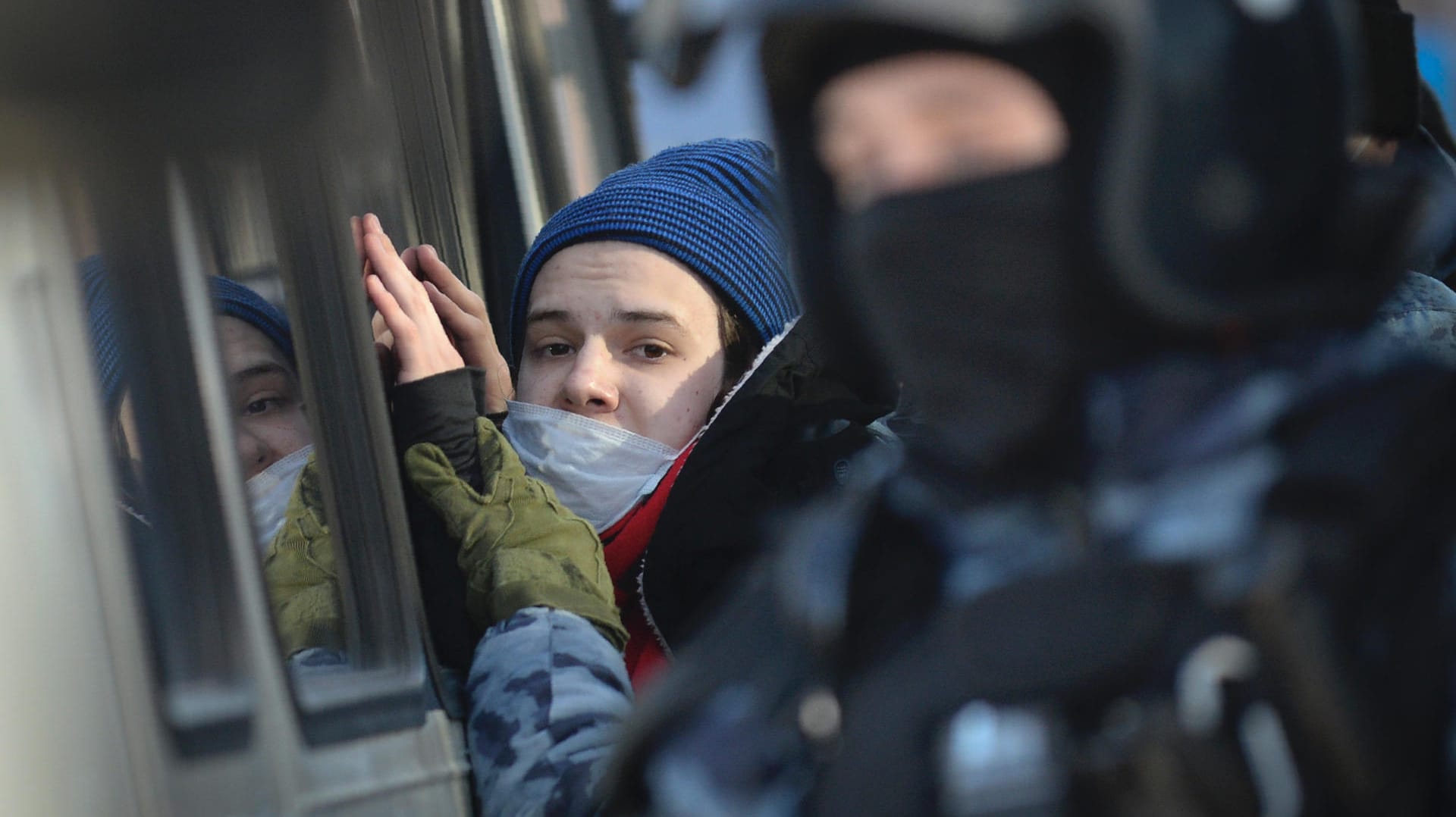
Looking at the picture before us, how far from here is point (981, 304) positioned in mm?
972

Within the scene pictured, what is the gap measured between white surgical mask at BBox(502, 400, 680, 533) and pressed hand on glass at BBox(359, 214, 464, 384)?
0.55 ft

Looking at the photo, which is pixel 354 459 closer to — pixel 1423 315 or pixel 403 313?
pixel 403 313

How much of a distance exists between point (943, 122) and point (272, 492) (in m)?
0.67

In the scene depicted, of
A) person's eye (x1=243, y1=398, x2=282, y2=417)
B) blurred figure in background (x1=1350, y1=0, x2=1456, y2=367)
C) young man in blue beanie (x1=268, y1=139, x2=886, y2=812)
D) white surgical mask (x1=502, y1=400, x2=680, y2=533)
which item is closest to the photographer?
blurred figure in background (x1=1350, y1=0, x2=1456, y2=367)

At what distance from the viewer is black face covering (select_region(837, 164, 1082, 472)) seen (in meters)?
0.94

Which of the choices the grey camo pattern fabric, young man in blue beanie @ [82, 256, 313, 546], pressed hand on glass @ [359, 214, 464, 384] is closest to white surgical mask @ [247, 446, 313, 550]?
young man in blue beanie @ [82, 256, 313, 546]

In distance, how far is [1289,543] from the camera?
814 mm

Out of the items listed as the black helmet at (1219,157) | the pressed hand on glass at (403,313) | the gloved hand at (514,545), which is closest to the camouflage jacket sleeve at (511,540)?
the gloved hand at (514,545)

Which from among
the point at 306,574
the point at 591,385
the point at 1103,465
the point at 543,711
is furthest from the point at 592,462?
the point at 1103,465

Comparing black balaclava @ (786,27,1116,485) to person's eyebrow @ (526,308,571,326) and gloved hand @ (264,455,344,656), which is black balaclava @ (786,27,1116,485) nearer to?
gloved hand @ (264,455,344,656)

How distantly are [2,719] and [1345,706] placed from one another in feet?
2.44

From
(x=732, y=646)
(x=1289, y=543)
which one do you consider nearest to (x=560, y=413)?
(x=732, y=646)

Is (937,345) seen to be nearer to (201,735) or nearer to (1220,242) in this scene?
(1220,242)

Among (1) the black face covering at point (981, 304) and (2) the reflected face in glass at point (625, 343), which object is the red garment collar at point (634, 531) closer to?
(2) the reflected face in glass at point (625, 343)
